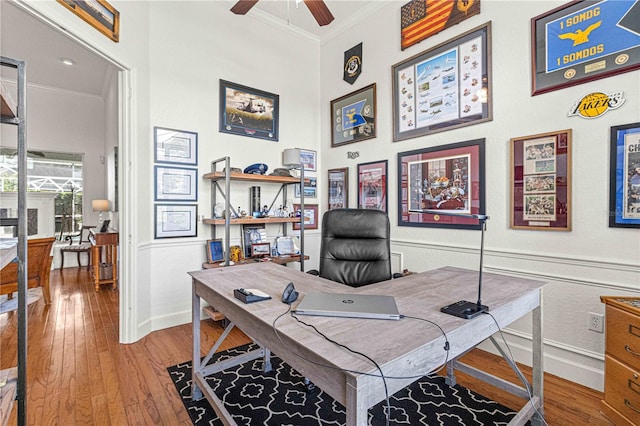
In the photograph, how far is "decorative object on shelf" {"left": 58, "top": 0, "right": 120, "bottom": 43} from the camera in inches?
78.4

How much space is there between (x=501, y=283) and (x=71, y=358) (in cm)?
300

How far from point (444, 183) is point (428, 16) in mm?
1523

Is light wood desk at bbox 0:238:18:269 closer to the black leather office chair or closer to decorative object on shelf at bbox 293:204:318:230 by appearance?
the black leather office chair

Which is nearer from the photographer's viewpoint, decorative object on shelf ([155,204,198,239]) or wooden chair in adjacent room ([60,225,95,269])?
decorative object on shelf ([155,204,198,239])

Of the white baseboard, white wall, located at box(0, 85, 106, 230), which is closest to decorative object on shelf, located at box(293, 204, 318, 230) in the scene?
the white baseboard

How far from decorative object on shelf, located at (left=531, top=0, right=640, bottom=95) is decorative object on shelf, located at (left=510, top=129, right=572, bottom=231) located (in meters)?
0.36

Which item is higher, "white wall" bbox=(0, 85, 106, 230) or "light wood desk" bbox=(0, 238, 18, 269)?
"white wall" bbox=(0, 85, 106, 230)

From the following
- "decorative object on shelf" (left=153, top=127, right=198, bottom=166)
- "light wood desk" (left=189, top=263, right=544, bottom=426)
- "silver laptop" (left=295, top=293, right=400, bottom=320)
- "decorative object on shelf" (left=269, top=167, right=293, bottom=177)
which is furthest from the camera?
"decorative object on shelf" (left=269, top=167, right=293, bottom=177)

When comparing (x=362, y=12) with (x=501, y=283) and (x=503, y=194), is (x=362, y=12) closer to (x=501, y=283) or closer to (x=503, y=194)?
(x=503, y=194)

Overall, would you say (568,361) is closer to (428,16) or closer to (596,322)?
(596,322)

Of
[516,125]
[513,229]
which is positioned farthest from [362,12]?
[513,229]

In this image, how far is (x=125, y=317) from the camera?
8.44 feet

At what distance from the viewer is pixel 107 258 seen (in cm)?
462

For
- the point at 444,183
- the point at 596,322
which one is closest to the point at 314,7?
the point at 444,183
